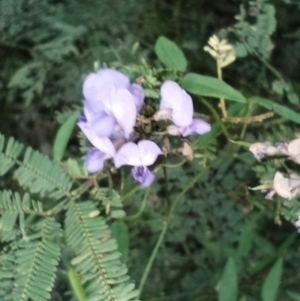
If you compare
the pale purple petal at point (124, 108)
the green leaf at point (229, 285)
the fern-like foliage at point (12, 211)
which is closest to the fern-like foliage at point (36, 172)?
the fern-like foliage at point (12, 211)

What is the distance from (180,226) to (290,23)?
1.19ft

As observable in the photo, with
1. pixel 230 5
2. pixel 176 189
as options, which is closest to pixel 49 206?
pixel 176 189

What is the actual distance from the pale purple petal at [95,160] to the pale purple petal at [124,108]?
0.05 metres

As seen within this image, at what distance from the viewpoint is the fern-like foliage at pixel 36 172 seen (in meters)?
0.61

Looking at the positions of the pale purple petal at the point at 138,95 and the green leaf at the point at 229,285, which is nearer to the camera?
the pale purple petal at the point at 138,95

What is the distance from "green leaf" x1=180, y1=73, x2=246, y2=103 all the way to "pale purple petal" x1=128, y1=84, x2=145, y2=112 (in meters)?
0.06

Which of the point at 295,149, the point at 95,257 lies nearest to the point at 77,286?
the point at 95,257

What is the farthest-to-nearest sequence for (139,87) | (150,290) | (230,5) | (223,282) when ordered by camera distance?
(230,5) → (150,290) → (223,282) → (139,87)

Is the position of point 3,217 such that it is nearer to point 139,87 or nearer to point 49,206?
point 49,206

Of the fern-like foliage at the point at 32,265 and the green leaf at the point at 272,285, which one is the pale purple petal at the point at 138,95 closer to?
the fern-like foliage at the point at 32,265

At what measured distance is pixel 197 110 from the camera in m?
0.91

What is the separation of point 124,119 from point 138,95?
0.11 feet

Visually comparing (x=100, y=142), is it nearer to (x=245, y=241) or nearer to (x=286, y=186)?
(x=286, y=186)

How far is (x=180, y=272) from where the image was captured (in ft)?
2.99
